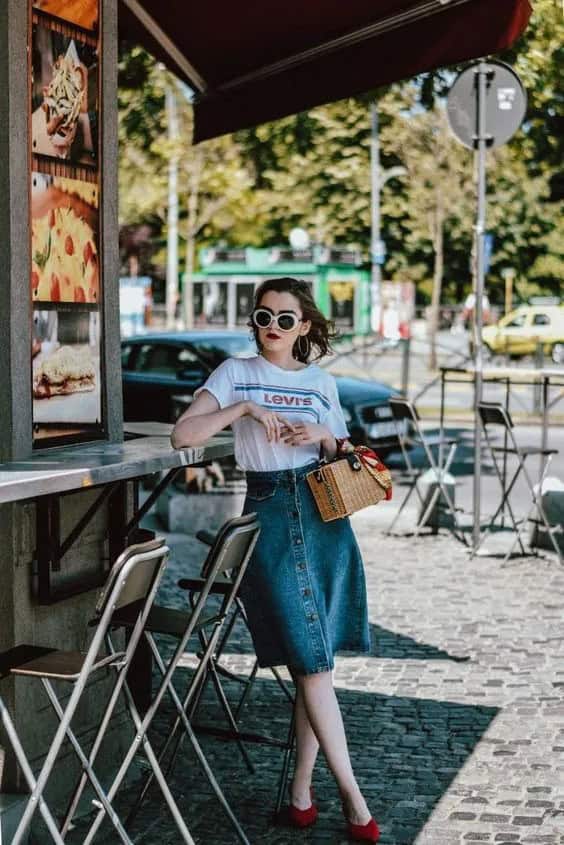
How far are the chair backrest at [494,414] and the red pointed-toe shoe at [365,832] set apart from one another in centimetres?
557

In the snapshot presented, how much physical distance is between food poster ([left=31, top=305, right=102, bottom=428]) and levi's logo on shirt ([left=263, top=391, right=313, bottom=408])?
901 millimetres

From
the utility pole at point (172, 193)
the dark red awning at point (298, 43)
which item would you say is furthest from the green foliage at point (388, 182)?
the dark red awning at point (298, 43)

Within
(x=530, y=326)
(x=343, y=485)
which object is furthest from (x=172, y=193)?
(x=343, y=485)

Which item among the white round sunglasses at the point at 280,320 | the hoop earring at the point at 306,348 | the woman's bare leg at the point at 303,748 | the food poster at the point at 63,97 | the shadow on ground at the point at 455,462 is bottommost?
the shadow on ground at the point at 455,462

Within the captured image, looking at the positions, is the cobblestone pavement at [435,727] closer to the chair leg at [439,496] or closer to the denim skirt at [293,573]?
the denim skirt at [293,573]

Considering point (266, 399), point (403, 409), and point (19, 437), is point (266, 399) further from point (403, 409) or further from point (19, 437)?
point (403, 409)

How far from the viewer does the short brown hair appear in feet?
15.3

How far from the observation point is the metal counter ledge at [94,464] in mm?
3967

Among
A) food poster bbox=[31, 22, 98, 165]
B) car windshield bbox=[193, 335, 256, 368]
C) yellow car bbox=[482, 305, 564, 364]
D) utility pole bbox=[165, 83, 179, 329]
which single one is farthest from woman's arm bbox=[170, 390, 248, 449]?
yellow car bbox=[482, 305, 564, 364]

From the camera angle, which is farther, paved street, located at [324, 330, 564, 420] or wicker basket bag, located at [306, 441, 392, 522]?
paved street, located at [324, 330, 564, 420]

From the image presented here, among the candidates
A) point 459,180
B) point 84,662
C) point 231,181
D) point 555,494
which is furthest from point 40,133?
point 231,181

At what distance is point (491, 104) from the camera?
410 inches

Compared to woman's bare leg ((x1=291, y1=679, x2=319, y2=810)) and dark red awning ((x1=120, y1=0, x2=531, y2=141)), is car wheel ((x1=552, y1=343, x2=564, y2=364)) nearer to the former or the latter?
dark red awning ((x1=120, y1=0, x2=531, y2=141))

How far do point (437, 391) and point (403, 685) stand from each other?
2308cm
